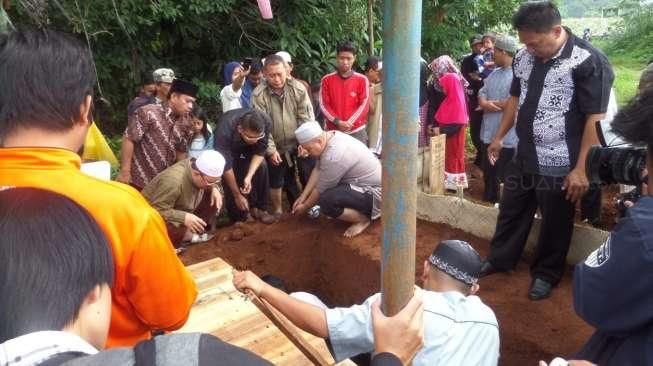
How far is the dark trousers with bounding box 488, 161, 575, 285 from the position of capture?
312 centimetres

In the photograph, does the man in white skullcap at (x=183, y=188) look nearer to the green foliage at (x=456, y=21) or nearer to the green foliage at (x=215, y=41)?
the green foliage at (x=215, y=41)

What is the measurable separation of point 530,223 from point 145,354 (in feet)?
10.5

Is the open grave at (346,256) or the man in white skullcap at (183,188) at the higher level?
the man in white skullcap at (183,188)

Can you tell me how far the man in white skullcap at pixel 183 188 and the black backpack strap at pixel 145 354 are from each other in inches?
124

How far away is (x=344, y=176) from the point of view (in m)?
4.40

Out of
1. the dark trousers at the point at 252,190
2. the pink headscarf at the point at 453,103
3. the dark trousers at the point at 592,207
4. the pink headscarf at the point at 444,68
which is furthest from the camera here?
the pink headscarf at the point at 444,68

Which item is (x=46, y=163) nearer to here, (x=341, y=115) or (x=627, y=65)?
(x=341, y=115)

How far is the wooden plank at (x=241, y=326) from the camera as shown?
7.93 feet

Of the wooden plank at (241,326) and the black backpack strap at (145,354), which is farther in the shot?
the wooden plank at (241,326)

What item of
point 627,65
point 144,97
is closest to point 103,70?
point 144,97

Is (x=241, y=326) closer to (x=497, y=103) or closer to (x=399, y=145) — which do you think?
(x=399, y=145)

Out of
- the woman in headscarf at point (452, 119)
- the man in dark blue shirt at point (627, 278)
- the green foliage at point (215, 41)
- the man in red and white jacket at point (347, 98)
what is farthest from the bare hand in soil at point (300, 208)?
the green foliage at point (215, 41)

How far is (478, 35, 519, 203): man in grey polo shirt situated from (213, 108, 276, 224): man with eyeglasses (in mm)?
2241

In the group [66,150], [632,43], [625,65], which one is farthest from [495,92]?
[632,43]
